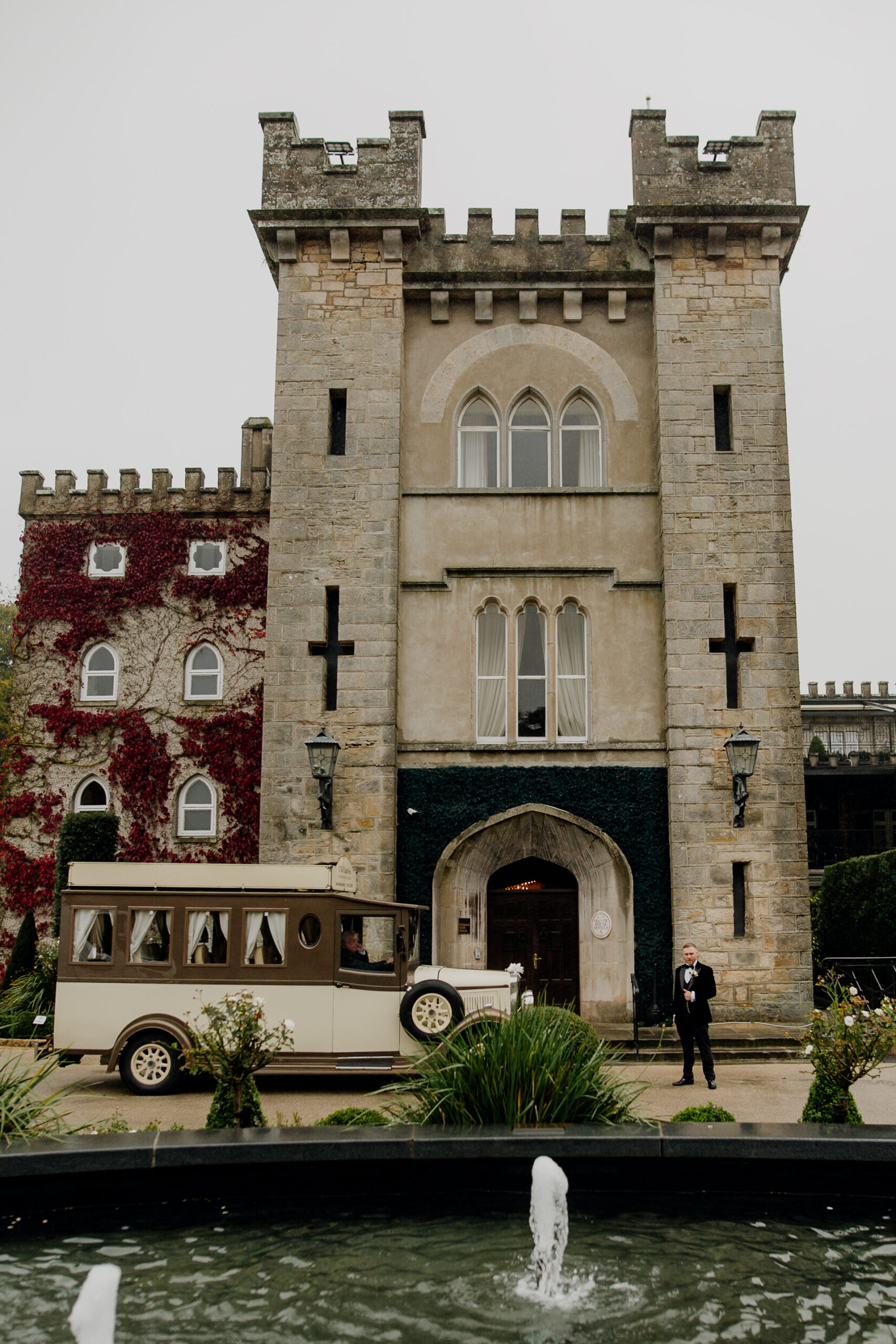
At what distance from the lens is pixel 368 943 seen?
13672mm

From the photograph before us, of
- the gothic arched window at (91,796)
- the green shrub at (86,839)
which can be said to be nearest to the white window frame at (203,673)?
the gothic arched window at (91,796)

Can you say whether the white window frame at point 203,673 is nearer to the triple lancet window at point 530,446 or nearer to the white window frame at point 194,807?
the white window frame at point 194,807

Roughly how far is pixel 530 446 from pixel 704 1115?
1239cm

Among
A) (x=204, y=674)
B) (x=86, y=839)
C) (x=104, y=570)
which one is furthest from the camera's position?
(x=104, y=570)

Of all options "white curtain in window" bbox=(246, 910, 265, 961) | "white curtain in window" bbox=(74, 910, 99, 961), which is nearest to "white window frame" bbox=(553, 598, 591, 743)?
"white curtain in window" bbox=(246, 910, 265, 961)

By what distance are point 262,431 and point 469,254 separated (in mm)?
7268

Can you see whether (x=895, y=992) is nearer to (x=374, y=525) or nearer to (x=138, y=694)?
(x=374, y=525)

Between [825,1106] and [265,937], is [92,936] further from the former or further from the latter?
[825,1106]

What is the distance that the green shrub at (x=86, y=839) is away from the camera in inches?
774

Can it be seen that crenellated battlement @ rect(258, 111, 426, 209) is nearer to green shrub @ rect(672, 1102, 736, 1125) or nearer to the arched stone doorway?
A: the arched stone doorway

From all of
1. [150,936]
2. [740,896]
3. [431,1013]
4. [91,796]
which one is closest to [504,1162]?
[431,1013]

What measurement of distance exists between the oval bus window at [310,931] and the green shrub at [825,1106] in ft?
18.7

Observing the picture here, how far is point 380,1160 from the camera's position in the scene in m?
7.82

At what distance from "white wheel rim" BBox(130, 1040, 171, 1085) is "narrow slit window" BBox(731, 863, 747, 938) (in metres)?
8.39
